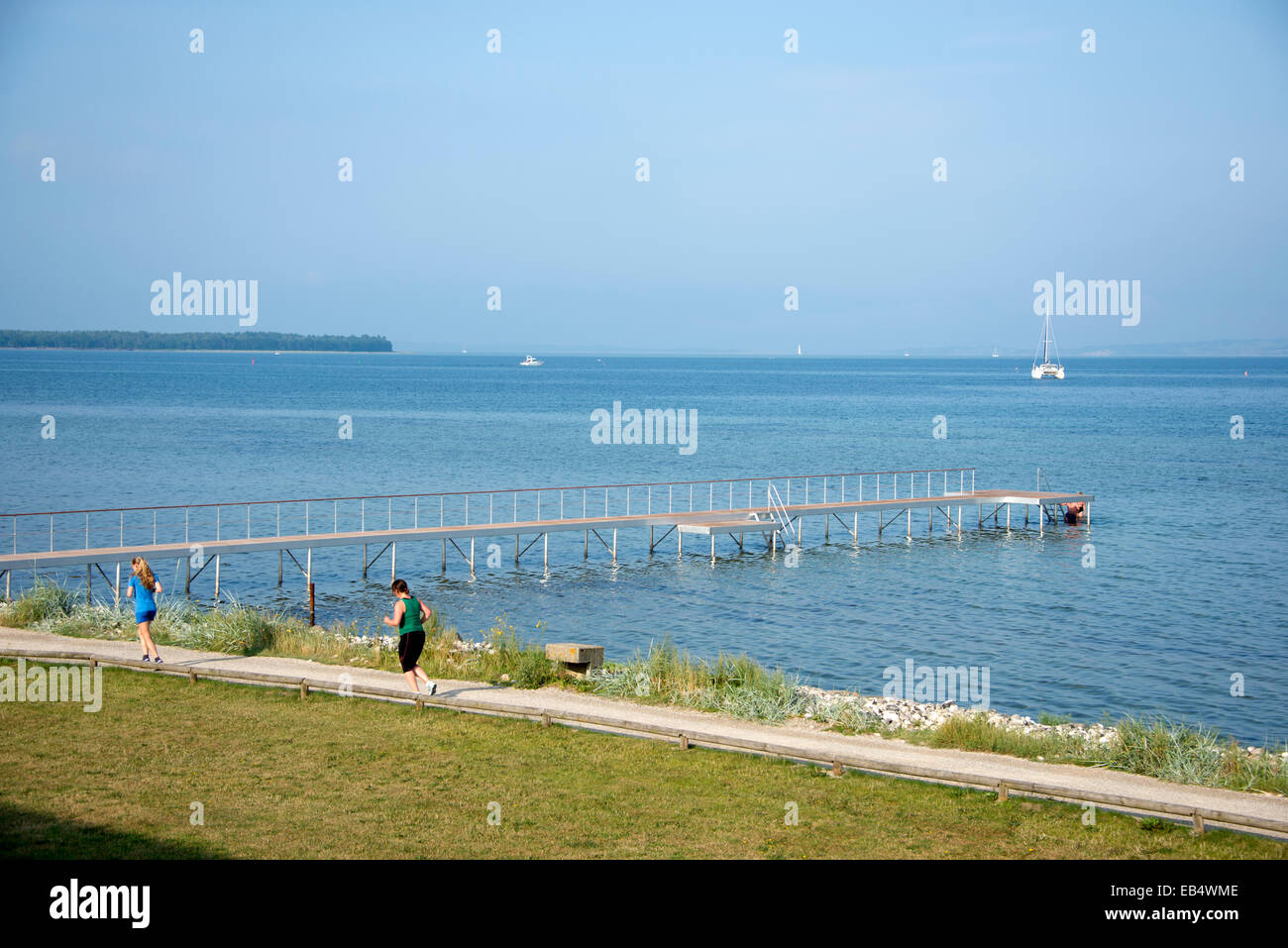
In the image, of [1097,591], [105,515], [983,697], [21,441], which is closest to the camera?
[983,697]

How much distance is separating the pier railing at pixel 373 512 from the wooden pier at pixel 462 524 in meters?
0.12

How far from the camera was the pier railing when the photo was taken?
37125mm

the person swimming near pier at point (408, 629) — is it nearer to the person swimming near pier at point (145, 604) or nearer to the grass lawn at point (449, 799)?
the grass lawn at point (449, 799)

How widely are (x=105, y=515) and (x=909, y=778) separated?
38.1 meters

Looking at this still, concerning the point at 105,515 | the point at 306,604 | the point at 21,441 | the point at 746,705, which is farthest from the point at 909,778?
the point at 21,441

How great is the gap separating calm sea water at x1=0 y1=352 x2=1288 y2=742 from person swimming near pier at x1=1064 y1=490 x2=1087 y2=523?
34.4 inches

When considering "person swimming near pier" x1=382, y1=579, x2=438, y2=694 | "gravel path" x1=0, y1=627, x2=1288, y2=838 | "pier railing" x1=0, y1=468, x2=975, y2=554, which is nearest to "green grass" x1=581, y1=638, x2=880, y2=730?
"gravel path" x1=0, y1=627, x2=1288, y2=838

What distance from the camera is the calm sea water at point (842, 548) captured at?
84.1 feet

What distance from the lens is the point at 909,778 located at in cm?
1249

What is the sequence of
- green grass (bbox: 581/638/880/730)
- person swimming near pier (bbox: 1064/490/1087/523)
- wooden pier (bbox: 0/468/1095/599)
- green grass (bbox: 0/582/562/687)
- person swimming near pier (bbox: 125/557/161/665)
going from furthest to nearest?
1. person swimming near pier (bbox: 1064/490/1087/523)
2. wooden pier (bbox: 0/468/1095/599)
3. green grass (bbox: 0/582/562/687)
4. person swimming near pier (bbox: 125/557/161/665)
5. green grass (bbox: 581/638/880/730)

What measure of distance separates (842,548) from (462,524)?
46.6 feet

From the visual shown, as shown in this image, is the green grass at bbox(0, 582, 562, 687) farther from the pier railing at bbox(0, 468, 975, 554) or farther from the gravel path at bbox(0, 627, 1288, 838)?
the pier railing at bbox(0, 468, 975, 554)
